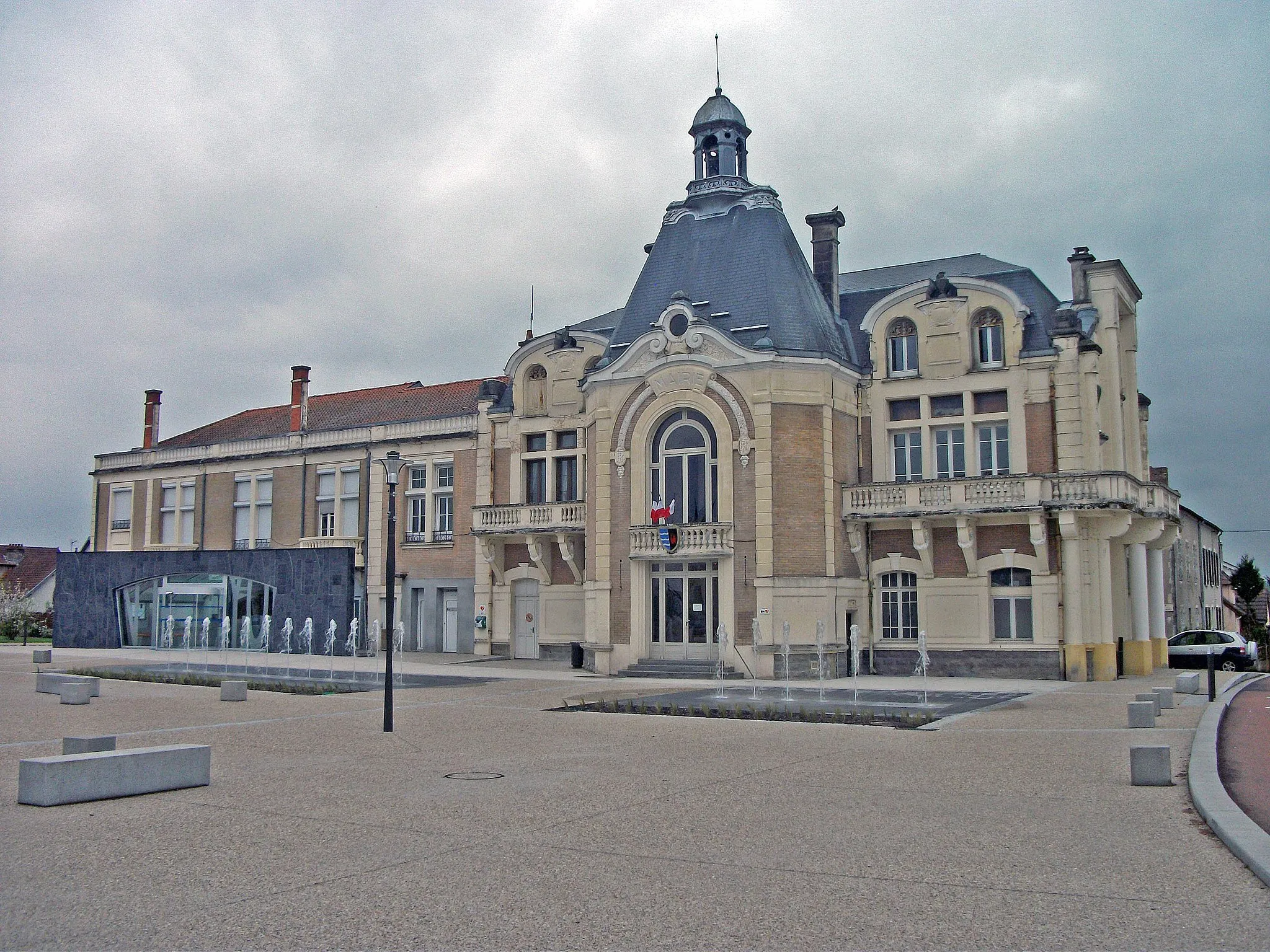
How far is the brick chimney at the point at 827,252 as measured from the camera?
3647 cm

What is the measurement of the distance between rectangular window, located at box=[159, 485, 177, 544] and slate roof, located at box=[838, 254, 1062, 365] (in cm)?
3089

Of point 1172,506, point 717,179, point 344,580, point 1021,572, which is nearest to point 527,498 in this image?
point 344,580

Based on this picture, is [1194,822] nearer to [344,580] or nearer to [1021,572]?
[1021,572]

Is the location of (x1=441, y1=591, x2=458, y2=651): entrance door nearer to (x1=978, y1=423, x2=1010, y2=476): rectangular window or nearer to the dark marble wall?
the dark marble wall

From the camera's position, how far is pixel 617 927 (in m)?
7.17

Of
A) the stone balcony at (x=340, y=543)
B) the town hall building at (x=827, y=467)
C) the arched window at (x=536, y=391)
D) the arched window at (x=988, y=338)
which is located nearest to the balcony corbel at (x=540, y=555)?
the town hall building at (x=827, y=467)

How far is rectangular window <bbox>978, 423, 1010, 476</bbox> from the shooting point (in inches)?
1292

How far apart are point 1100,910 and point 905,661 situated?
86.4 feet

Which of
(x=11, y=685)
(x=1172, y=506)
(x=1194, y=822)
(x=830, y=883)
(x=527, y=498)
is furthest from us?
(x=527, y=498)

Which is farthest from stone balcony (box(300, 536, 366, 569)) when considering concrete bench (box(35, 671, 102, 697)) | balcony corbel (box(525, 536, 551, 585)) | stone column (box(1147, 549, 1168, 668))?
stone column (box(1147, 549, 1168, 668))

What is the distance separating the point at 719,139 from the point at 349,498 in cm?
2006

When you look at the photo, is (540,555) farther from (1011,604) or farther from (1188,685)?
(1188,685)

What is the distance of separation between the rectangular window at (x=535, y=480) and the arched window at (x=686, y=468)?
735 cm

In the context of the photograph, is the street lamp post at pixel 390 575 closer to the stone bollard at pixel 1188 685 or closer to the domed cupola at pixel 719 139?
the stone bollard at pixel 1188 685
